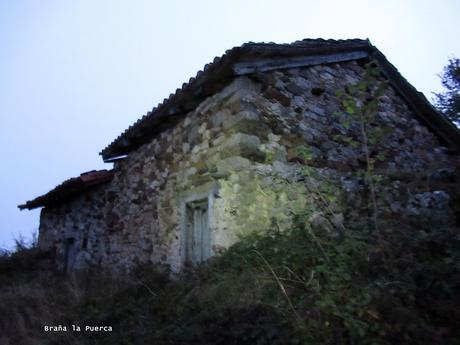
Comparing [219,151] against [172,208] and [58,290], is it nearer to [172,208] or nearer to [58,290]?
[172,208]

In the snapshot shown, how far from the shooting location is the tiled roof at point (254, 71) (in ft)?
15.2

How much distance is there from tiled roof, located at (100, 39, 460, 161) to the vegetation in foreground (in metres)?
2.25

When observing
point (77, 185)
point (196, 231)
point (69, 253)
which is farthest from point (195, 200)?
point (69, 253)

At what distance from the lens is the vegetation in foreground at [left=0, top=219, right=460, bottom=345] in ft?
8.05

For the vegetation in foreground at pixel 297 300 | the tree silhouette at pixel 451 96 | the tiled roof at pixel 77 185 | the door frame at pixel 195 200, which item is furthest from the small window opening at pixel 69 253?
the tree silhouette at pixel 451 96

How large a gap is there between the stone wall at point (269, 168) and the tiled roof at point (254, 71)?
0.51 feet

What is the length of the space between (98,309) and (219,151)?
2.60 m

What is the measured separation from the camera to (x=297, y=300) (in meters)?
2.86

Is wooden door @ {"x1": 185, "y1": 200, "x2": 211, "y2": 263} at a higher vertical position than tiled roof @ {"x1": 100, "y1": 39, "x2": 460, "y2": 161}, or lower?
lower

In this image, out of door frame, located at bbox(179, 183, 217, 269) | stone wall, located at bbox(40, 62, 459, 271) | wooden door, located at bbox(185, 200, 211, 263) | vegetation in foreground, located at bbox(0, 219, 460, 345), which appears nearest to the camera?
vegetation in foreground, located at bbox(0, 219, 460, 345)

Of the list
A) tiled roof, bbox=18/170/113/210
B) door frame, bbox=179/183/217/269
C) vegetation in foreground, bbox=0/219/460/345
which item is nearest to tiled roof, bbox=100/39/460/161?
tiled roof, bbox=18/170/113/210

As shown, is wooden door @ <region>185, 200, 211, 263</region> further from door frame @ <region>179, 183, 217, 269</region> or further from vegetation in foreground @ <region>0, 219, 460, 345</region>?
vegetation in foreground @ <region>0, 219, 460, 345</region>

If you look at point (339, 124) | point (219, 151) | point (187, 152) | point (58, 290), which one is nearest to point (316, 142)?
point (339, 124)

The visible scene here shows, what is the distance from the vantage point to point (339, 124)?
5.46 meters
